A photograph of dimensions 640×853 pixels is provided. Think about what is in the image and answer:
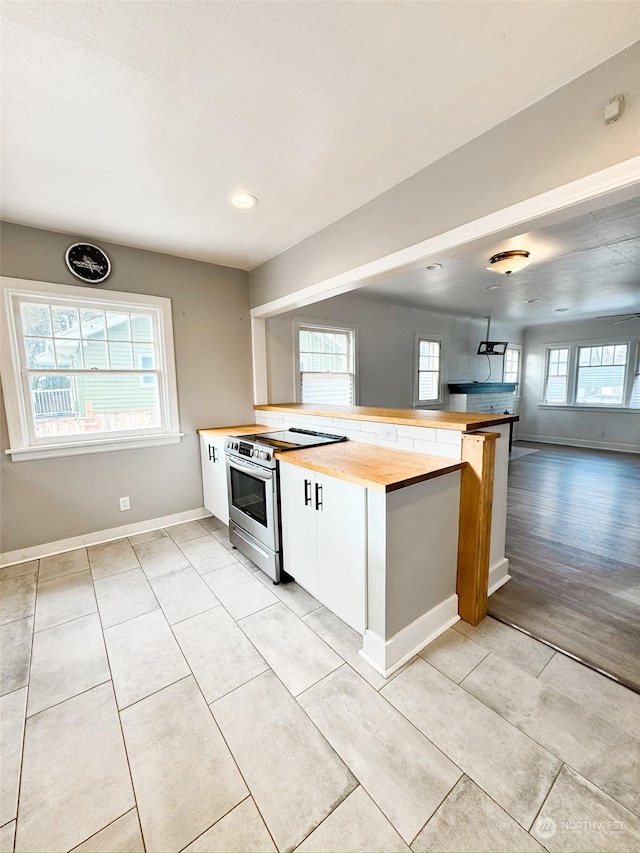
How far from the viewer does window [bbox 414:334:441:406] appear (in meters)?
5.82

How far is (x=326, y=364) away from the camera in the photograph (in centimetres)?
454

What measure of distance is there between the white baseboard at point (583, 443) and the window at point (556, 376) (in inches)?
33.6

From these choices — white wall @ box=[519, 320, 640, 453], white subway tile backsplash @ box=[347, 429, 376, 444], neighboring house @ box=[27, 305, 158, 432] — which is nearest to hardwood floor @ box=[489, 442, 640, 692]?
white subway tile backsplash @ box=[347, 429, 376, 444]

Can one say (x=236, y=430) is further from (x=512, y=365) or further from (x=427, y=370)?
(x=512, y=365)

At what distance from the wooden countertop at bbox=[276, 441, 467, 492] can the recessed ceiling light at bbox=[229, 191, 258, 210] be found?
171 cm

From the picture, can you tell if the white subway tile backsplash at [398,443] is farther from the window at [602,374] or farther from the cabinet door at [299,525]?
the window at [602,374]

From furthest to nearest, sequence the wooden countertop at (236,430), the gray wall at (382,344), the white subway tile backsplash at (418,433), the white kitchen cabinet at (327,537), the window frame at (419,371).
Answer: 1. the window frame at (419,371)
2. the gray wall at (382,344)
3. the wooden countertop at (236,430)
4. the white subway tile backsplash at (418,433)
5. the white kitchen cabinet at (327,537)

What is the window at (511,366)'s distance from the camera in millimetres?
7820

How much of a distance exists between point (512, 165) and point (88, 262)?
309 centimetres

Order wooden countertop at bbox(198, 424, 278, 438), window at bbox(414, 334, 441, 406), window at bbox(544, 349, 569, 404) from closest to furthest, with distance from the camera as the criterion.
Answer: wooden countertop at bbox(198, 424, 278, 438), window at bbox(414, 334, 441, 406), window at bbox(544, 349, 569, 404)

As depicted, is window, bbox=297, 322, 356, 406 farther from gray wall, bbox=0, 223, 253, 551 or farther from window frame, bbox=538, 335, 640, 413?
window frame, bbox=538, 335, 640, 413

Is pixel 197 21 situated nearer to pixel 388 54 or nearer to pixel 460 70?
pixel 388 54

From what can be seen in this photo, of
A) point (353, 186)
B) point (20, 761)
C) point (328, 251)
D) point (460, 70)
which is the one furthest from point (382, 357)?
point (20, 761)

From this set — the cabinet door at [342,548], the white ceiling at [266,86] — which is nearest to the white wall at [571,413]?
the white ceiling at [266,86]
